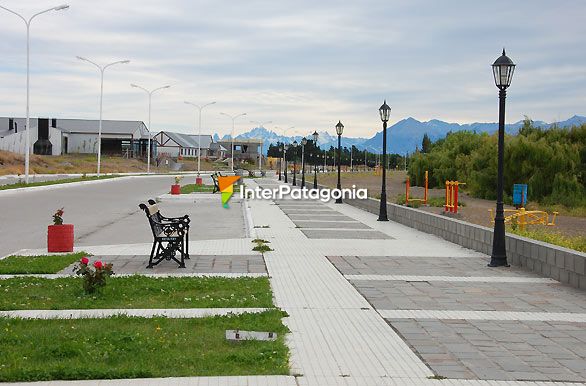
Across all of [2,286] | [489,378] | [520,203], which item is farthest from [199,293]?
[520,203]

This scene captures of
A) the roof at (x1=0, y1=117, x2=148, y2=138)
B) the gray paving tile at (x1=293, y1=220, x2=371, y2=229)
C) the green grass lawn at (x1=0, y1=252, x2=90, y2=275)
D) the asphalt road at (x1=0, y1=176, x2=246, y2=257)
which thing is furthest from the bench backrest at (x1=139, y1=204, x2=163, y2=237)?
the roof at (x1=0, y1=117, x2=148, y2=138)

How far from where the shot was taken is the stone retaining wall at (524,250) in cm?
1053

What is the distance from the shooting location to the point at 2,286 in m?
9.38

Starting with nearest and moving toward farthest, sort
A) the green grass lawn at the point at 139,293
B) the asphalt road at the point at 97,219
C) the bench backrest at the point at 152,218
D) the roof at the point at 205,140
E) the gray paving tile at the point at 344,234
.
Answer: the green grass lawn at the point at 139,293, the bench backrest at the point at 152,218, the asphalt road at the point at 97,219, the gray paving tile at the point at 344,234, the roof at the point at 205,140

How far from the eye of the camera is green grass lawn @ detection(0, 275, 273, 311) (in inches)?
329

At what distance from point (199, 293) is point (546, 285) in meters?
5.00

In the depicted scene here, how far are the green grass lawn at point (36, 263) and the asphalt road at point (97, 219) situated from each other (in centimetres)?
164

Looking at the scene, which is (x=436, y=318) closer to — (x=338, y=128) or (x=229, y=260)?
(x=229, y=260)

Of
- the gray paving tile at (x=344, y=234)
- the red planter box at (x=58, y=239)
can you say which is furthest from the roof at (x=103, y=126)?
the red planter box at (x=58, y=239)

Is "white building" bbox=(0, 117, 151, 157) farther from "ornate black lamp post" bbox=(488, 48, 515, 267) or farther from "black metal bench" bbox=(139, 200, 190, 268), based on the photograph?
"ornate black lamp post" bbox=(488, 48, 515, 267)

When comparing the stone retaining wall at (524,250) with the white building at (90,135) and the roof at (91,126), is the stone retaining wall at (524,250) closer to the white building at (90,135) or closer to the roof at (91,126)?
the white building at (90,135)

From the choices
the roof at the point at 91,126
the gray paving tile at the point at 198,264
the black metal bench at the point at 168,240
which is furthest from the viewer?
the roof at the point at 91,126

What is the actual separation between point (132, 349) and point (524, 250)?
8047 mm

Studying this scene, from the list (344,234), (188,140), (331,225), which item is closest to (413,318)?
(344,234)
